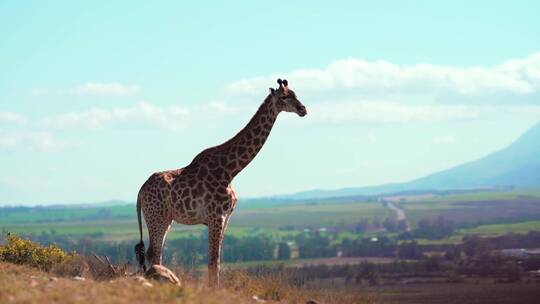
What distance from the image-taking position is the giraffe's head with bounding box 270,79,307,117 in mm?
18938

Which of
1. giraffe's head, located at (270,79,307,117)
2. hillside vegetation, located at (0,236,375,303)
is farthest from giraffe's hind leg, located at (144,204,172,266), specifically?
giraffe's head, located at (270,79,307,117)

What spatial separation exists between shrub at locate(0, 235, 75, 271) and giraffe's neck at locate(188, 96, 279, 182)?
230 inches

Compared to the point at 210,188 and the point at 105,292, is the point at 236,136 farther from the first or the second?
the point at 105,292

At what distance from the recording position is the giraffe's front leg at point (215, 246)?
1823 centimetres

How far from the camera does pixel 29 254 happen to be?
23.0 meters

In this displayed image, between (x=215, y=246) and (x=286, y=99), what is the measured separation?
344cm

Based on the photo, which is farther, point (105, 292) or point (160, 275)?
point (160, 275)

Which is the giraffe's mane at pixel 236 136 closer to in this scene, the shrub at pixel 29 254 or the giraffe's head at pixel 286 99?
the giraffe's head at pixel 286 99

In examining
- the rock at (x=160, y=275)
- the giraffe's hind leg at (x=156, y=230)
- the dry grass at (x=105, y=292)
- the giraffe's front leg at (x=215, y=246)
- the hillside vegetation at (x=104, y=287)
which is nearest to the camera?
the dry grass at (x=105, y=292)

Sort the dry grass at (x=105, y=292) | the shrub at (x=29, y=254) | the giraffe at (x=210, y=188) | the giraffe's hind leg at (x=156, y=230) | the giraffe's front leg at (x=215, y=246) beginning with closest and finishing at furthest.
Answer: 1. the dry grass at (x=105, y=292)
2. the giraffe's front leg at (x=215, y=246)
3. the giraffe at (x=210, y=188)
4. the giraffe's hind leg at (x=156, y=230)
5. the shrub at (x=29, y=254)

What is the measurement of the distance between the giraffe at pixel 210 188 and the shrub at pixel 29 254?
444 cm

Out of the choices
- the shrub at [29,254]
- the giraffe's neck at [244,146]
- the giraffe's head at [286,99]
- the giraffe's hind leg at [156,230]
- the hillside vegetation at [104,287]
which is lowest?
the hillside vegetation at [104,287]

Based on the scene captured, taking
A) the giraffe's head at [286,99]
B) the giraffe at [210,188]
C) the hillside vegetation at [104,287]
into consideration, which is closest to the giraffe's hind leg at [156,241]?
the giraffe at [210,188]

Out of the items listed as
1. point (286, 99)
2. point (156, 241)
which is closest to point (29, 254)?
point (156, 241)
